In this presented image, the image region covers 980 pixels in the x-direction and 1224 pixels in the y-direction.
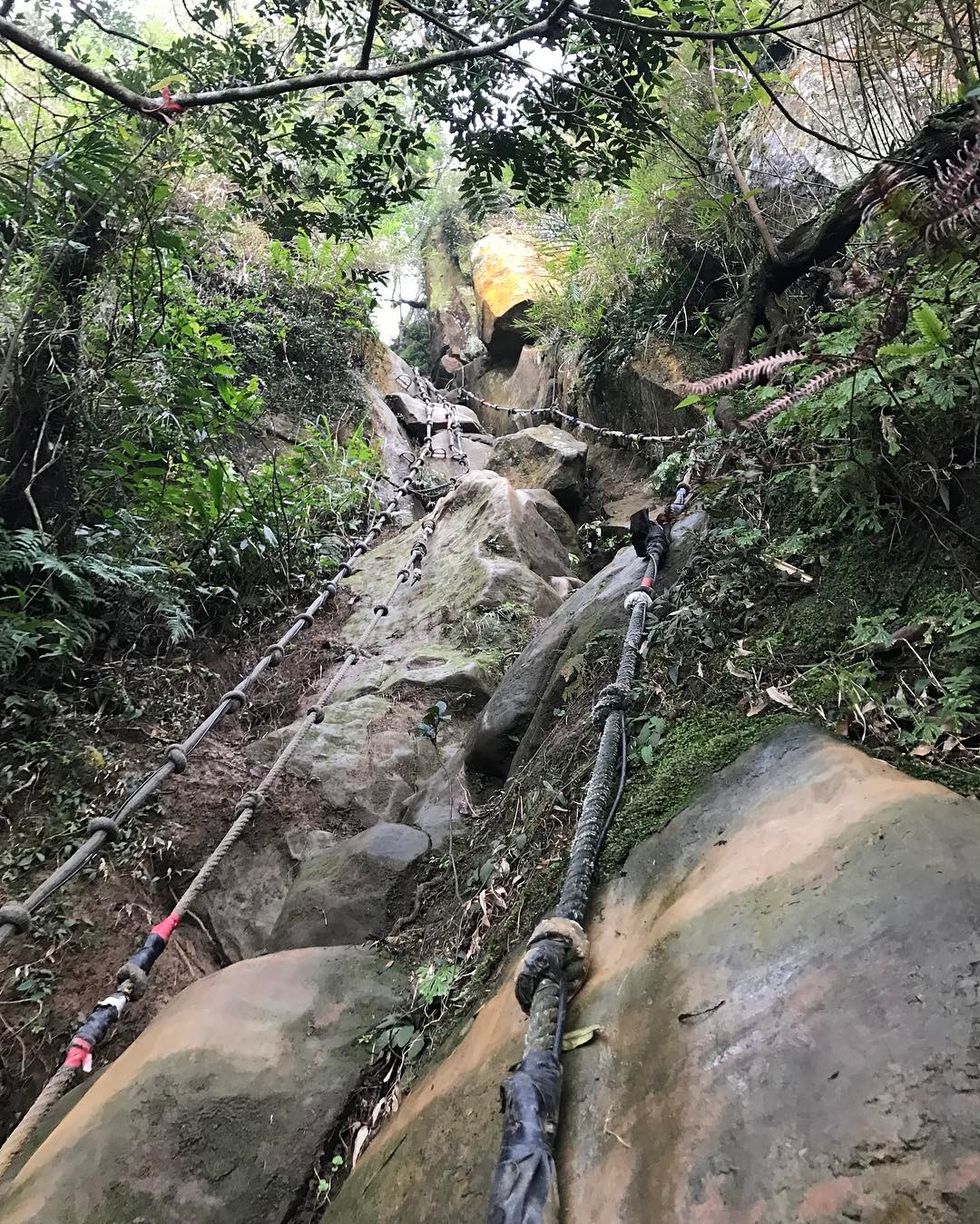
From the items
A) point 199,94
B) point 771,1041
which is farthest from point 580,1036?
point 199,94

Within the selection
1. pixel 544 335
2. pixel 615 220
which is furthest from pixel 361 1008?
pixel 544 335

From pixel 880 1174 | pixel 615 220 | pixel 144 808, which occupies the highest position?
pixel 615 220

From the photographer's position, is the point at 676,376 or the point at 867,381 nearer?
the point at 867,381

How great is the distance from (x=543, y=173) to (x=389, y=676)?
123 inches

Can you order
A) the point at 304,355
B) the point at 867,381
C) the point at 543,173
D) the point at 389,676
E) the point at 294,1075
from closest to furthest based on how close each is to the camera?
the point at 294,1075, the point at 867,381, the point at 543,173, the point at 389,676, the point at 304,355

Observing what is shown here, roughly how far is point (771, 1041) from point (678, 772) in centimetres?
85

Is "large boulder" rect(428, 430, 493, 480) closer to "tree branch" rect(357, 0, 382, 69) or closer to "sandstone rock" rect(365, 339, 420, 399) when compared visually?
"sandstone rock" rect(365, 339, 420, 399)

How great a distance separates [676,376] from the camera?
6.25 m

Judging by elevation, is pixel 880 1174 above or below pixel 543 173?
below

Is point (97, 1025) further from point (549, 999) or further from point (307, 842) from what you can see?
point (307, 842)

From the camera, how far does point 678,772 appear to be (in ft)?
6.19

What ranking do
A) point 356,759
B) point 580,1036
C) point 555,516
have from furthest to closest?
1. point 555,516
2. point 356,759
3. point 580,1036

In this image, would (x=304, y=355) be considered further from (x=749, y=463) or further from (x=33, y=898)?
(x=33, y=898)

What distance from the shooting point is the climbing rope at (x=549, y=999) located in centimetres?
110
